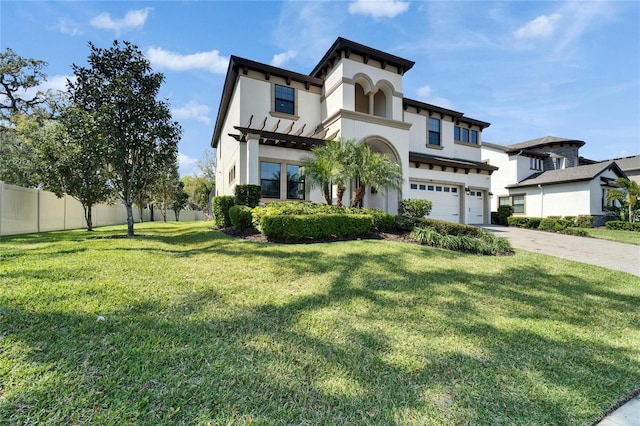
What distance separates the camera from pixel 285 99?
15398 millimetres

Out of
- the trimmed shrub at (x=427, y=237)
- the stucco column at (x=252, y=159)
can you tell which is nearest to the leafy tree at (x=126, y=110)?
the stucco column at (x=252, y=159)

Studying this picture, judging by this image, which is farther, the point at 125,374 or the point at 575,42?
the point at 575,42

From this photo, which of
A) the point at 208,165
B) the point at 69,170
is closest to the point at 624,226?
the point at 69,170

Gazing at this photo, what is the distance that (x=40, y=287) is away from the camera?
3.94 m

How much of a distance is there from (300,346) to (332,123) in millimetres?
13391

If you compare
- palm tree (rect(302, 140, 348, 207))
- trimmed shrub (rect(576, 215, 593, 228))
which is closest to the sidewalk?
palm tree (rect(302, 140, 348, 207))

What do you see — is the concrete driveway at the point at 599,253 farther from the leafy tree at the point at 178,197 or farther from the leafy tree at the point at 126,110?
the leafy tree at the point at 178,197

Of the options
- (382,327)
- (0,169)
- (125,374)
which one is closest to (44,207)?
(0,169)

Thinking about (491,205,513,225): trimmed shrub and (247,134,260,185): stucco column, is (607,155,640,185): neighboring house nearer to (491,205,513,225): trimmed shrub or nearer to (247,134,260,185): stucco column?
(491,205,513,225): trimmed shrub

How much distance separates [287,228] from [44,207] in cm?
1329

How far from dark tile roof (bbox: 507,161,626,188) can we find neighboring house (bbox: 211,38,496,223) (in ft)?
29.8

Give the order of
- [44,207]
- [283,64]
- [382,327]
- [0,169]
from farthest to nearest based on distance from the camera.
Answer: [0,169], [283,64], [44,207], [382,327]

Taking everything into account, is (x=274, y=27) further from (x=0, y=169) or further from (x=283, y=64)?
(x=0, y=169)

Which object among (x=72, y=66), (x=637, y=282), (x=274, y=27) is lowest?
(x=637, y=282)
